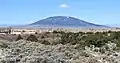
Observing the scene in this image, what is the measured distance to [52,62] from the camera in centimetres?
1589

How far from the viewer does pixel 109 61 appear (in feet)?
57.6

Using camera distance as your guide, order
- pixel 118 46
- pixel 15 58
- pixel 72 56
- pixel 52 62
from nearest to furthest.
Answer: pixel 52 62 → pixel 15 58 → pixel 72 56 → pixel 118 46

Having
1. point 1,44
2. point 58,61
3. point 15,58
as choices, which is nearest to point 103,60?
point 58,61

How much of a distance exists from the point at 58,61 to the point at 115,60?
3.53 metres

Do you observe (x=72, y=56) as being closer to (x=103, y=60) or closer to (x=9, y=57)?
(x=103, y=60)

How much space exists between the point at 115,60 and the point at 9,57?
20.2ft

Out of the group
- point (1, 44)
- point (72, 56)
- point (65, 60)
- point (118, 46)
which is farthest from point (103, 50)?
point (1, 44)

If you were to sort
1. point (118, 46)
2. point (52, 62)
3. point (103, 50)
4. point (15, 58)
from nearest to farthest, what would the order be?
1. point (52, 62)
2. point (15, 58)
3. point (103, 50)
4. point (118, 46)

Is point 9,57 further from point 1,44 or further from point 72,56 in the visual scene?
point 1,44

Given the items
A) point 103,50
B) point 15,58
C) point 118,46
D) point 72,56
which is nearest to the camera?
point 15,58

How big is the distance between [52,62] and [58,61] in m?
0.40

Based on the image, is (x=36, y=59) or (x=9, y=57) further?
(x=9, y=57)

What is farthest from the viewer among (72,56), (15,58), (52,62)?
(72,56)

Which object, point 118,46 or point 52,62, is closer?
point 52,62
